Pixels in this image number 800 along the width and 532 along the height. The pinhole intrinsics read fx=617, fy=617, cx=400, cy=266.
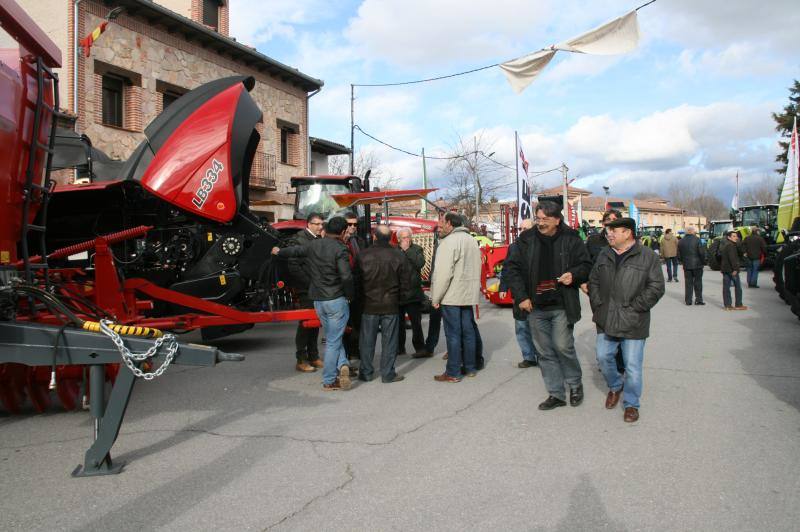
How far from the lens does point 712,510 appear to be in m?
3.34

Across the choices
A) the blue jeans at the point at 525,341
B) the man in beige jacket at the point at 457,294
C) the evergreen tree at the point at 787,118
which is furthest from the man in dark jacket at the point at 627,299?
the evergreen tree at the point at 787,118

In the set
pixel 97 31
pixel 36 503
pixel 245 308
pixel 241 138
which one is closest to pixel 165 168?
pixel 241 138

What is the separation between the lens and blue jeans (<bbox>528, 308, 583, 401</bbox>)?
5.40m

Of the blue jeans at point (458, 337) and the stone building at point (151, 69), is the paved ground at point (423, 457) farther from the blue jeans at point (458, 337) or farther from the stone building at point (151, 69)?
the stone building at point (151, 69)

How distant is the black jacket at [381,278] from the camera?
21.5 feet

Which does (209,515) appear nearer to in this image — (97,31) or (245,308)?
(245,308)

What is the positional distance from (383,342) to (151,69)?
15615 millimetres

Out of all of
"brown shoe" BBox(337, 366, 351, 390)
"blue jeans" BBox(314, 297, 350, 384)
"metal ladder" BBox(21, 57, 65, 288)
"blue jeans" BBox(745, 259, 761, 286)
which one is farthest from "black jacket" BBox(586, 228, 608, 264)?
"blue jeans" BBox(745, 259, 761, 286)

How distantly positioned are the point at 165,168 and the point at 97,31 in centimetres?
1156

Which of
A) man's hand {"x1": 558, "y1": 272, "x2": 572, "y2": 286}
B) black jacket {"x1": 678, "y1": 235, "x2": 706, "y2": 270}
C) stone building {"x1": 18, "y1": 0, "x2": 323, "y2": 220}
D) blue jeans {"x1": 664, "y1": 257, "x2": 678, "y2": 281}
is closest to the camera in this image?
man's hand {"x1": 558, "y1": 272, "x2": 572, "y2": 286}

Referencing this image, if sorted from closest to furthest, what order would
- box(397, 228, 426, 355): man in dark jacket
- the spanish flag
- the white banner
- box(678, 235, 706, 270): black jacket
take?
box(397, 228, 426, 355): man in dark jacket < the white banner < box(678, 235, 706, 270): black jacket < the spanish flag

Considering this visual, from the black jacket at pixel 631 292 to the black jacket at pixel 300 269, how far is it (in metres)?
3.41

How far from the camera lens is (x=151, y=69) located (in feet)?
61.2

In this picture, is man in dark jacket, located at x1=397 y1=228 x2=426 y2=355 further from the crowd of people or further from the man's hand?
the man's hand
